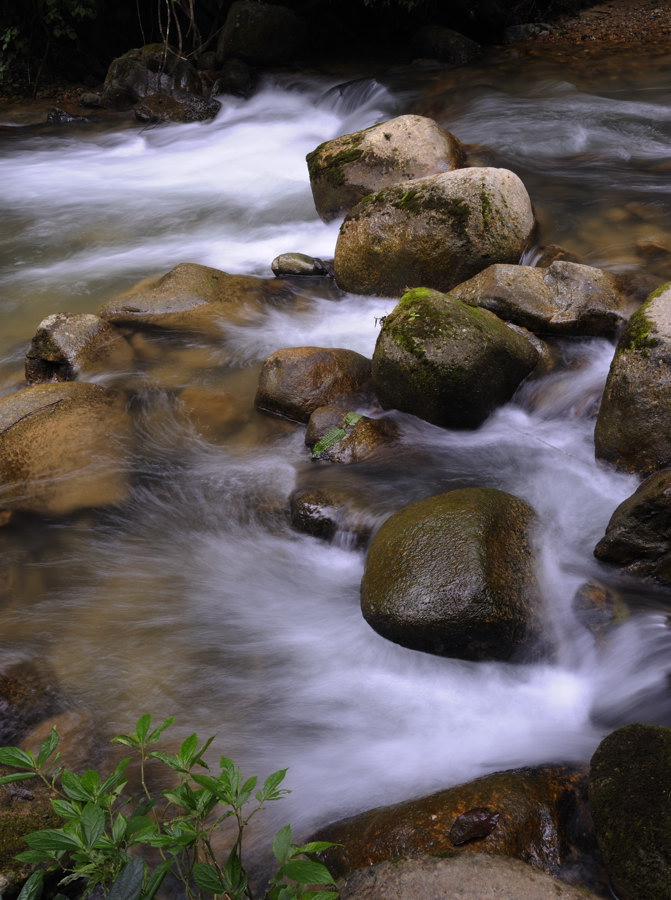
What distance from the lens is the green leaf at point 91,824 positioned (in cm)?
166

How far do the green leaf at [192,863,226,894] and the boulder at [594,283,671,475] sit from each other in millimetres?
3322

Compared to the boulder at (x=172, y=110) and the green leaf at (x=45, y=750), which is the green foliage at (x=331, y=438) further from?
Answer: the boulder at (x=172, y=110)

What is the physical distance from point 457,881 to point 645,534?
216 cm

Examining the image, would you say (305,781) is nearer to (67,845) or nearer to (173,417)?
(67,845)

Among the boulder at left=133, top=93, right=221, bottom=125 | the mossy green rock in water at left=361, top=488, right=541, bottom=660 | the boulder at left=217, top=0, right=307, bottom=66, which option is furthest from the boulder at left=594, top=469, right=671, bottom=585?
the boulder at left=217, top=0, right=307, bottom=66

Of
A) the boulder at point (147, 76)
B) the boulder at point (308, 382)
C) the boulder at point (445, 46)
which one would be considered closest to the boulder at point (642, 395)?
the boulder at point (308, 382)

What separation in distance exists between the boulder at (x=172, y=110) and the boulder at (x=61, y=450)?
27.3 feet

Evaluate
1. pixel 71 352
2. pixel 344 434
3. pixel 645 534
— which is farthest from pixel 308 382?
pixel 645 534

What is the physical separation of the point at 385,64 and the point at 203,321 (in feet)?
27.5

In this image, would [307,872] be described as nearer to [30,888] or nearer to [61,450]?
[30,888]

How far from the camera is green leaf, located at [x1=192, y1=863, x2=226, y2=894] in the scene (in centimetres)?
170

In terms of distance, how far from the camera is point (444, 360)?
455 cm

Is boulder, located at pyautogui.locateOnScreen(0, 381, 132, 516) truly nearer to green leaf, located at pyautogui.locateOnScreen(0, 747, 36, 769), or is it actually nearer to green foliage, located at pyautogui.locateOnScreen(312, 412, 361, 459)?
green foliage, located at pyautogui.locateOnScreen(312, 412, 361, 459)

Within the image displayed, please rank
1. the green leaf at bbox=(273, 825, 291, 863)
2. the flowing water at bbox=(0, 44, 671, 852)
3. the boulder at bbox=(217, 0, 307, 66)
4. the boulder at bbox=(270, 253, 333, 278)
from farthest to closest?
the boulder at bbox=(217, 0, 307, 66) < the boulder at bbox=(270, 253, 333, 278) < the flowing water at bbox=(0, 44, 671, 852) < the green leaf at bbox=(273, 825, 291, 863)
